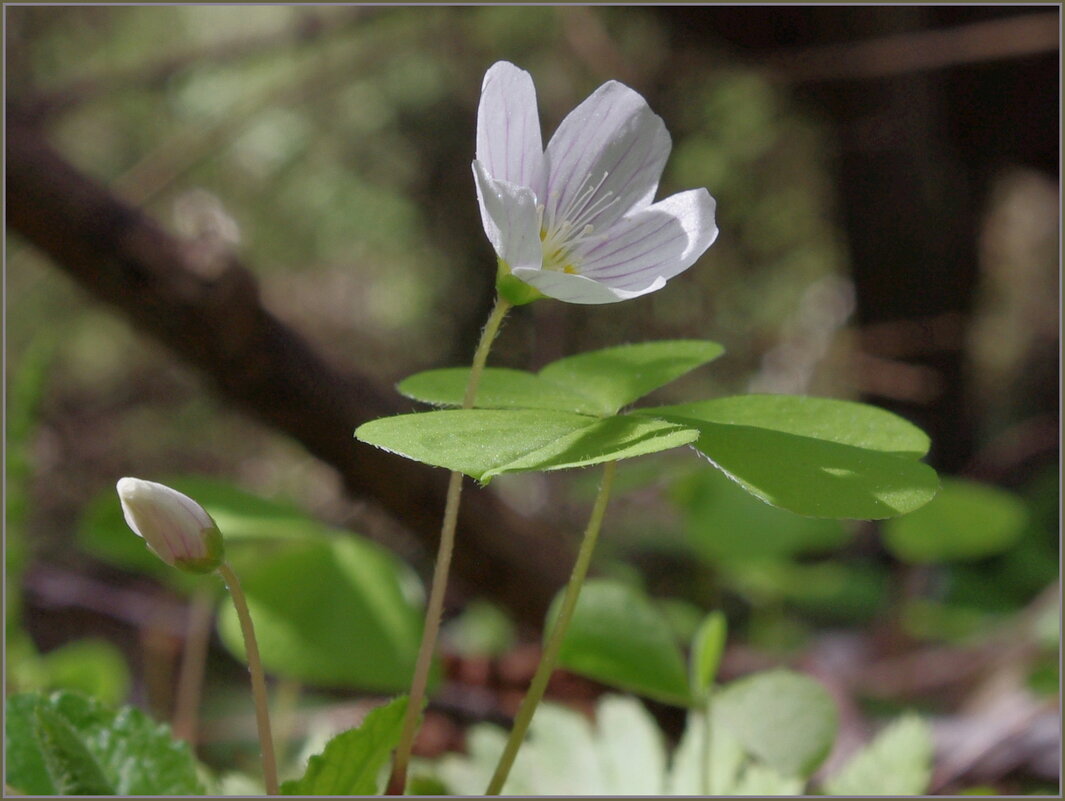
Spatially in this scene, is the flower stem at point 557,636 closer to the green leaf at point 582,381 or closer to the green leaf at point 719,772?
the green leaf at point 582,381

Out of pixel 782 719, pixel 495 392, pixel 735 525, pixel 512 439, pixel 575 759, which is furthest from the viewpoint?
→ pixel 735 525

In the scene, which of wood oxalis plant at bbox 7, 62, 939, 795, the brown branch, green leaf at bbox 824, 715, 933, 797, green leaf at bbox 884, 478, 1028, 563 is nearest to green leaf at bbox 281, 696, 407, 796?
wood oxalis plant at bbox 7, 62, 939, 795

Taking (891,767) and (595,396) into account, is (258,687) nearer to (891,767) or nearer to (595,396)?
(595,396)

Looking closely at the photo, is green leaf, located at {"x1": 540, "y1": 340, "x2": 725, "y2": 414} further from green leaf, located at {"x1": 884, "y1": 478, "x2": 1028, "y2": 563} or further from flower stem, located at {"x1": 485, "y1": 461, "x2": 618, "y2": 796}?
green leaf, located at {"x1": 884, "y1": 478, "x2": 1028, "y2": 563}

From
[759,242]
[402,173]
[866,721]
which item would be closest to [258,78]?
[402,173]

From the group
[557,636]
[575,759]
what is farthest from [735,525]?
[557,636]
